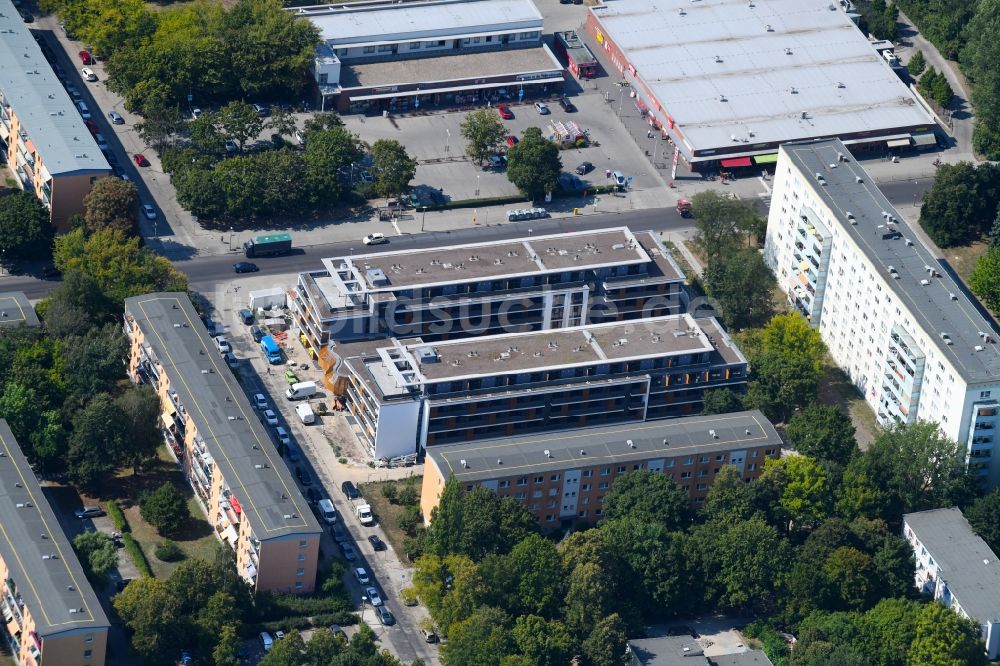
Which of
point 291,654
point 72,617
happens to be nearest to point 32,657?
point 72,617

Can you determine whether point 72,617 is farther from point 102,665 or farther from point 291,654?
point 291,654

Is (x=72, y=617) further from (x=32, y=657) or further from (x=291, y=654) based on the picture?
(x=291, y=654)

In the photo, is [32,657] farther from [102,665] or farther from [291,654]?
[291,654]
